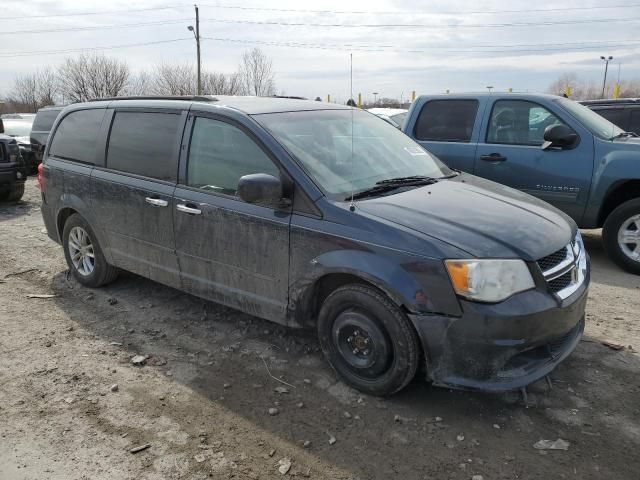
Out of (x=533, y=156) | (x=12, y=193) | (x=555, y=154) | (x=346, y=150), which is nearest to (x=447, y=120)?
(x=533, y=156)

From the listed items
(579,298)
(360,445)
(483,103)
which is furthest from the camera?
(483,103)

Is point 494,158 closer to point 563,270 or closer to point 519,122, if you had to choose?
point 519,122

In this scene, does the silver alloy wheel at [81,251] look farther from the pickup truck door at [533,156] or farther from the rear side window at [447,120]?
the pickup truck door at [533,156]

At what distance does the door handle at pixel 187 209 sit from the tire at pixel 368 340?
1217 mm

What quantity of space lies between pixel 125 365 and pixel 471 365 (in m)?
2.39

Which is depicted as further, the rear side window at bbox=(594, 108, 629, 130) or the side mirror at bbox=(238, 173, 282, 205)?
the rear side window at bbox=(594, 108, 629, 130)

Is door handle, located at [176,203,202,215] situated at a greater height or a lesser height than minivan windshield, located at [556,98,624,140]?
lesser

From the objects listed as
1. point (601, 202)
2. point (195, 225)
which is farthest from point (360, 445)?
point (601, 202)

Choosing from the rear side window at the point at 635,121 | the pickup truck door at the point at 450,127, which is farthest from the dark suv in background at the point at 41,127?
the rear side window at the point at 635,121

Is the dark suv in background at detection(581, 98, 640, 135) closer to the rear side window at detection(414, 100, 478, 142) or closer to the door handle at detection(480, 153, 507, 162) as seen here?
the rear side window at detection(414, 100, 478, 142)

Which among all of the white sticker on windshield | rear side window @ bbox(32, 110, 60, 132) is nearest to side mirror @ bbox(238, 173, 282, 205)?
the white sticker on windshield

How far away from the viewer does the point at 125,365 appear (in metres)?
3.80

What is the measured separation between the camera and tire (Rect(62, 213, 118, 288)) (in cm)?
505

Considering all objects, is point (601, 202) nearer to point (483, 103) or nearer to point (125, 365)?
point (483, 103)
